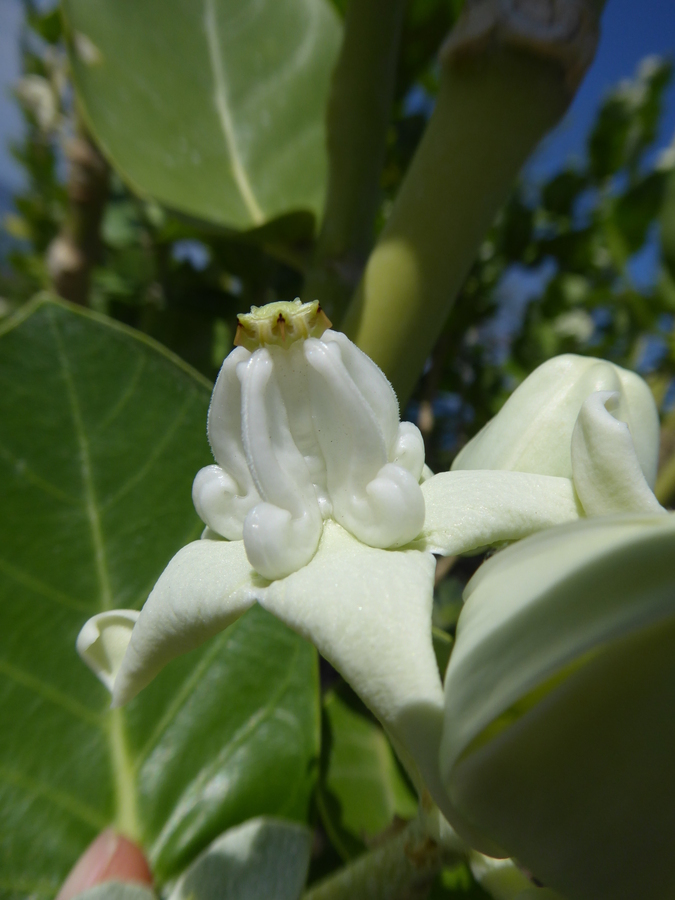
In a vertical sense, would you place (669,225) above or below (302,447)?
below

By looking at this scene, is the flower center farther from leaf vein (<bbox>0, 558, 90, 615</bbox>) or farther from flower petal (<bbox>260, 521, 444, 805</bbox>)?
leaf vein (<bbox>0, 558, 90, 615</bbox>)

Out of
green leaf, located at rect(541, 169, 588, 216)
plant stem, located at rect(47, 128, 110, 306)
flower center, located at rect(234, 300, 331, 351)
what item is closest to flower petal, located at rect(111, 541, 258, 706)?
flower center, located at rect(234, 300, 331, 351)

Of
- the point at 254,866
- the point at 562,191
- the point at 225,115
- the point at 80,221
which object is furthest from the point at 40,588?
the point at 562,191

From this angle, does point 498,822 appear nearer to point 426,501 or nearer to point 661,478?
point 426,501

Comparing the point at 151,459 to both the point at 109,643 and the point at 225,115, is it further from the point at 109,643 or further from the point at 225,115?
the point at 225,115

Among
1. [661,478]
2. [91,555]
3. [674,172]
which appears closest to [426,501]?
[91,555]

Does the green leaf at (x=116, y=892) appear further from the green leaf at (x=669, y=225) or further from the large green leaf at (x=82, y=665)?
the green leaf at (x=669, y=225)
